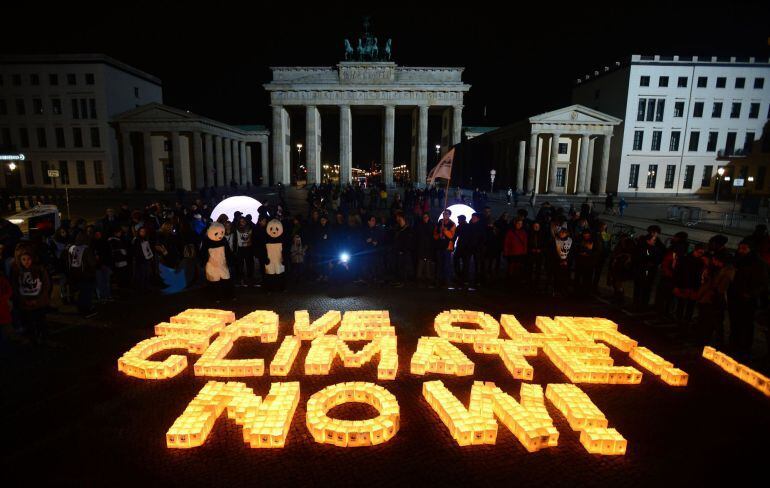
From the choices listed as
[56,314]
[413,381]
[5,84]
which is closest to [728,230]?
[413,381]

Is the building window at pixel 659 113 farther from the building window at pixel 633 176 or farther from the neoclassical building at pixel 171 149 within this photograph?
the neoclassical building at pixel 171 149

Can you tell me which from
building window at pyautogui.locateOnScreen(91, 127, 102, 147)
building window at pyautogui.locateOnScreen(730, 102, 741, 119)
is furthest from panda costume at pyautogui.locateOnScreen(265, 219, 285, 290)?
building window at pyautogui.locateOnScreen(730, 102, 741, 119)

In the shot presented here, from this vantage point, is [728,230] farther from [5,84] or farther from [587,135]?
[5,84]

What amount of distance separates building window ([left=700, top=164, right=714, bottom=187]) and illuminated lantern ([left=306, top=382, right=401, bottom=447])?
205ft

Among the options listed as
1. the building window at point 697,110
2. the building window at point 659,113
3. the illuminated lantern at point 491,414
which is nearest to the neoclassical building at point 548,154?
the building window at point 659,113

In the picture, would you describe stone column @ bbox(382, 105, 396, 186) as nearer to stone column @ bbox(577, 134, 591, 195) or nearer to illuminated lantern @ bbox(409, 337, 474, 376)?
stone column @ bbox(577, 134, 591, 195)

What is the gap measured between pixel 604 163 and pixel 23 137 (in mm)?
72426

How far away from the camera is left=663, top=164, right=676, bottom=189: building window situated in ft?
174

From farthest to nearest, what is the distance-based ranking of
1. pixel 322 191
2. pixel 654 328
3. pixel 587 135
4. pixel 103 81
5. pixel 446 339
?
pixel 103 81 → pixel 587 135 → pixel 322 191 → pixel 654 328 → pixel 446 339

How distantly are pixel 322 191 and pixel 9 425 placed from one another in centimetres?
2863

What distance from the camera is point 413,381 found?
21.6ft

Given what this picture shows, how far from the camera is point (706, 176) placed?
52.9 meters

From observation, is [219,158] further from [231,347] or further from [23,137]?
[231,347]

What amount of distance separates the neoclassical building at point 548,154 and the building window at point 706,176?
12018 millimetres
